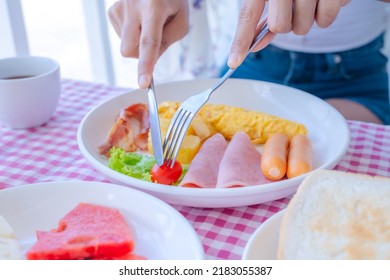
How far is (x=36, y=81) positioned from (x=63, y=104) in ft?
0.86

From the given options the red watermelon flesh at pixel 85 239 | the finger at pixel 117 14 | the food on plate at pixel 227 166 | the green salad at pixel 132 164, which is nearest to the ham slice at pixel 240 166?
the food on plate at pixel 227 166

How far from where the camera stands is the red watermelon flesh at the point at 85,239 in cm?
79

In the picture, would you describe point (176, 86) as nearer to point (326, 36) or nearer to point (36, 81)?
point (36, 81)

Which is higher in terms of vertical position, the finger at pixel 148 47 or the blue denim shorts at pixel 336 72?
the finger at pixel 148 47

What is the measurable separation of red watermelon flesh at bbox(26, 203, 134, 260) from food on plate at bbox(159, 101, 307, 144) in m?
0.51

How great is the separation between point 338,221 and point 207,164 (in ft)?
1.41

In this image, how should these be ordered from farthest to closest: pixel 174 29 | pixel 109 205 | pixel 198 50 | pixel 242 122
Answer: pixel 198 50 → pixel 174 29 → pixel 242 122 → pixel 109 205

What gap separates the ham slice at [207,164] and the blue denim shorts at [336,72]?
29.6 inches

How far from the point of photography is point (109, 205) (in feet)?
3.16

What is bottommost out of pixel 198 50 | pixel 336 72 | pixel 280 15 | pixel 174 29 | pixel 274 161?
pixel 198 50

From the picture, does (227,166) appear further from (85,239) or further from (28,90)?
(28,90)

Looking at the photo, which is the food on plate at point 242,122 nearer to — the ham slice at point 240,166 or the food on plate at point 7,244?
the ham slice at point 240,166

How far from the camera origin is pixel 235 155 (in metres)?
1.12

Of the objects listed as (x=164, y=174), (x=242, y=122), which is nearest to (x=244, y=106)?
(x=242, y=122)
